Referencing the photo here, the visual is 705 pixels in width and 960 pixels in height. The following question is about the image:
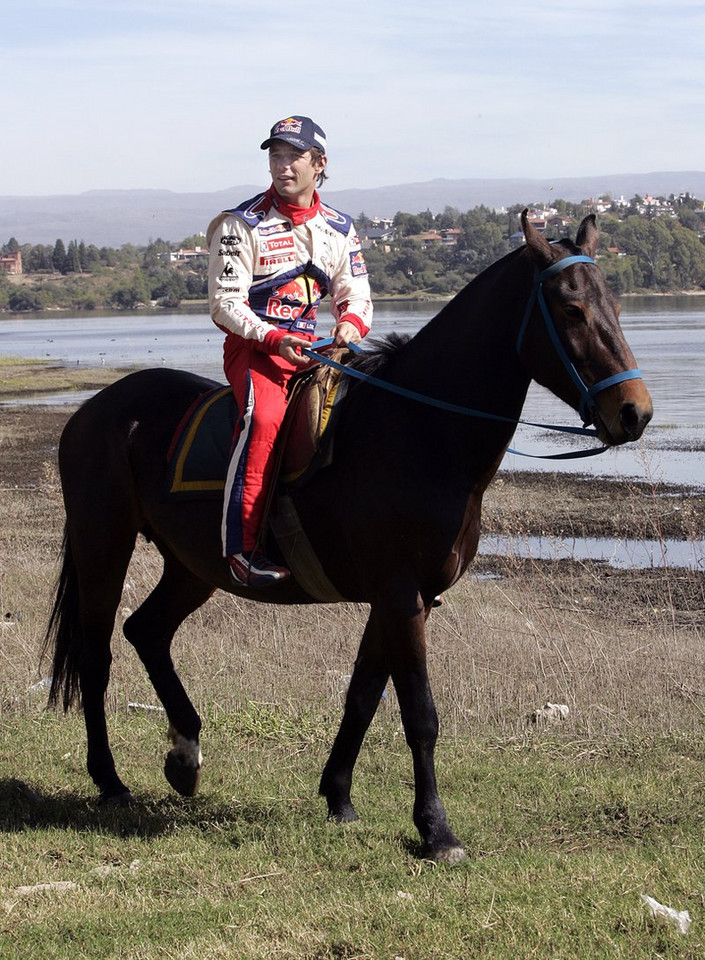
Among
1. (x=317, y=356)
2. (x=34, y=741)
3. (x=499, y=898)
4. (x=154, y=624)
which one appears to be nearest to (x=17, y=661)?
(x=34, y=741)

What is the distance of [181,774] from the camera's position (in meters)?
5.72

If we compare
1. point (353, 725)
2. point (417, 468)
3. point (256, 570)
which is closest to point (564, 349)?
point (417, 468)

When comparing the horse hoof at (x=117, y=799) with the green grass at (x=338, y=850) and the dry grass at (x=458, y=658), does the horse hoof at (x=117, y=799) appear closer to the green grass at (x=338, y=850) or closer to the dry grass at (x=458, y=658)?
the green grass at (x=338, y=850)

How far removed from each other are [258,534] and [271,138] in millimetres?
1761

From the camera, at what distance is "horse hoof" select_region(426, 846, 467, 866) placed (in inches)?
191

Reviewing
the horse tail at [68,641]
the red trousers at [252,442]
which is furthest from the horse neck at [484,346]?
the horse tail at [68,641]

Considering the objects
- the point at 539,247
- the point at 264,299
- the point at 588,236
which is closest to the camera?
the point at 539,247

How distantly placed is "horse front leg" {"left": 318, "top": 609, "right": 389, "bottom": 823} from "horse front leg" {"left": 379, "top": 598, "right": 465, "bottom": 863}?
0.47 meters

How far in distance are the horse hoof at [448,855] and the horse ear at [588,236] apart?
2489mm

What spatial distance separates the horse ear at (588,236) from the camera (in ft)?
15.8

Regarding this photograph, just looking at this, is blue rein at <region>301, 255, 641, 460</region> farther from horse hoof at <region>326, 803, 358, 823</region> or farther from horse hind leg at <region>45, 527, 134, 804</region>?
horse hoof at <region>326, 803, 358, 823</region>

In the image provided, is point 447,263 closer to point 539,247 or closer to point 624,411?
point 539,247

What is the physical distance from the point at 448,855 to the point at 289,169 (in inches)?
119

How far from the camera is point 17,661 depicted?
8.23 m
